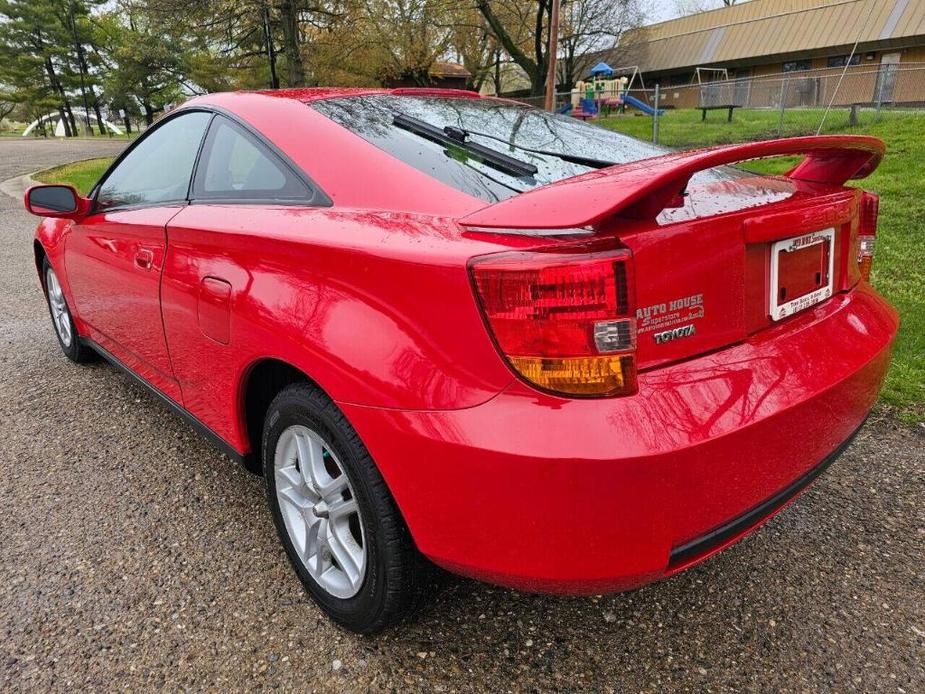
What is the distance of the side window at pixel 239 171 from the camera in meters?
2.00

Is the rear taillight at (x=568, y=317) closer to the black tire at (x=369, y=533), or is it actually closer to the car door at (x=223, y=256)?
the black tire at (x=369, y=533)

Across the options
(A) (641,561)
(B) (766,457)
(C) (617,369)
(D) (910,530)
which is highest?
(C) (617,369)

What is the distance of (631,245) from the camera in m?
1.36

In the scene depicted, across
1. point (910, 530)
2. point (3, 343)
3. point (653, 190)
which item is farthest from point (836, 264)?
point (3, 343)

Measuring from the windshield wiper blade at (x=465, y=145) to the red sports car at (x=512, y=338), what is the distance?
0.01 m

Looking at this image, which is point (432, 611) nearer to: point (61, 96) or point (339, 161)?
point (339, 161)

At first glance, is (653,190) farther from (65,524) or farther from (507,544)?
(65,524)

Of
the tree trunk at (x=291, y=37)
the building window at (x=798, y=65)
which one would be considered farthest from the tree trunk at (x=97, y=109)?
the building window at (x=798, y=65)

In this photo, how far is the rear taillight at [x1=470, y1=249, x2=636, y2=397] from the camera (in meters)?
1.32

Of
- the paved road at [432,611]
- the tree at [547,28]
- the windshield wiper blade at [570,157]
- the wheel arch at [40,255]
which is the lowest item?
the paved road at [432,611]

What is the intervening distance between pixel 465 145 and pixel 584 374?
0.93 meters

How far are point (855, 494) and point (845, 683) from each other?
3.38 feet

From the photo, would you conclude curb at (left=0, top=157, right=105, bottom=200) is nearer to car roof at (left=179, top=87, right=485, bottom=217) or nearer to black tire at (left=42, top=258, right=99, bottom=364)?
black tire at (left=42, top=258, right=99, bottom=364)

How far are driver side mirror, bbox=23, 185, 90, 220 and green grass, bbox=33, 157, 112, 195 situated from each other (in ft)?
35.5
